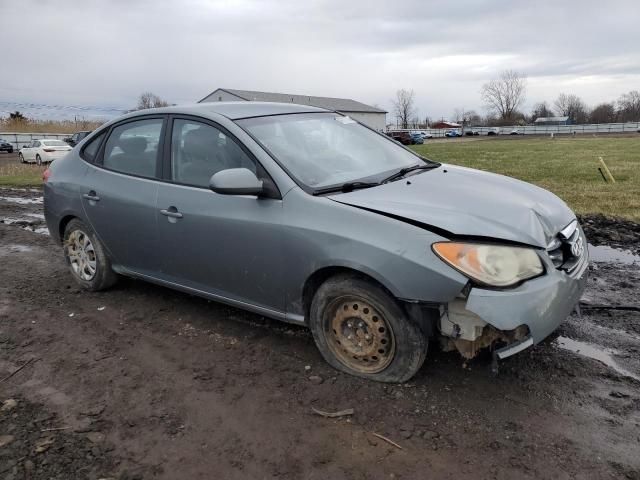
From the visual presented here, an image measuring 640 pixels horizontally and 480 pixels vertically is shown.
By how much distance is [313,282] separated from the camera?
3436mm

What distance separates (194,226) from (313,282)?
3.61ft

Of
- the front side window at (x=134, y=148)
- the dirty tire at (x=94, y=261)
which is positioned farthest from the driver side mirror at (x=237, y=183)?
the dirty tire at (x=94, y=261)

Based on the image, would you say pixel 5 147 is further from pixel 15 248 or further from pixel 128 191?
pixel 128 191

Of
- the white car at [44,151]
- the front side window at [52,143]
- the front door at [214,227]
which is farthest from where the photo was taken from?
the front side window at [52,143]

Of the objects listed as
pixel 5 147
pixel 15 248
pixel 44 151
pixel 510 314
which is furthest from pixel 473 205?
pixel 5 147

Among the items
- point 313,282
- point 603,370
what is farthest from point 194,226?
point 603,370

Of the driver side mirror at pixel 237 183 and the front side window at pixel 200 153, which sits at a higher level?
the front side window at pixel 200 153

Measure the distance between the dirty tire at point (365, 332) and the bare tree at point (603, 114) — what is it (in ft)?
361

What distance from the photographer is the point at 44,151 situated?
27484mm

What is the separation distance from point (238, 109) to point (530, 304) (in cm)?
267

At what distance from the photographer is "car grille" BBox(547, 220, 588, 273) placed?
315 cm

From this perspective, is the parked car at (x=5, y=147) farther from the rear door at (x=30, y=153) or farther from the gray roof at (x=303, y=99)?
the gray roof at (x=303, y=99)

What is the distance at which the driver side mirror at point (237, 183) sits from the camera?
3445mm

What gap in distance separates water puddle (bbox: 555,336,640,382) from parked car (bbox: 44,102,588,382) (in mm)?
649
